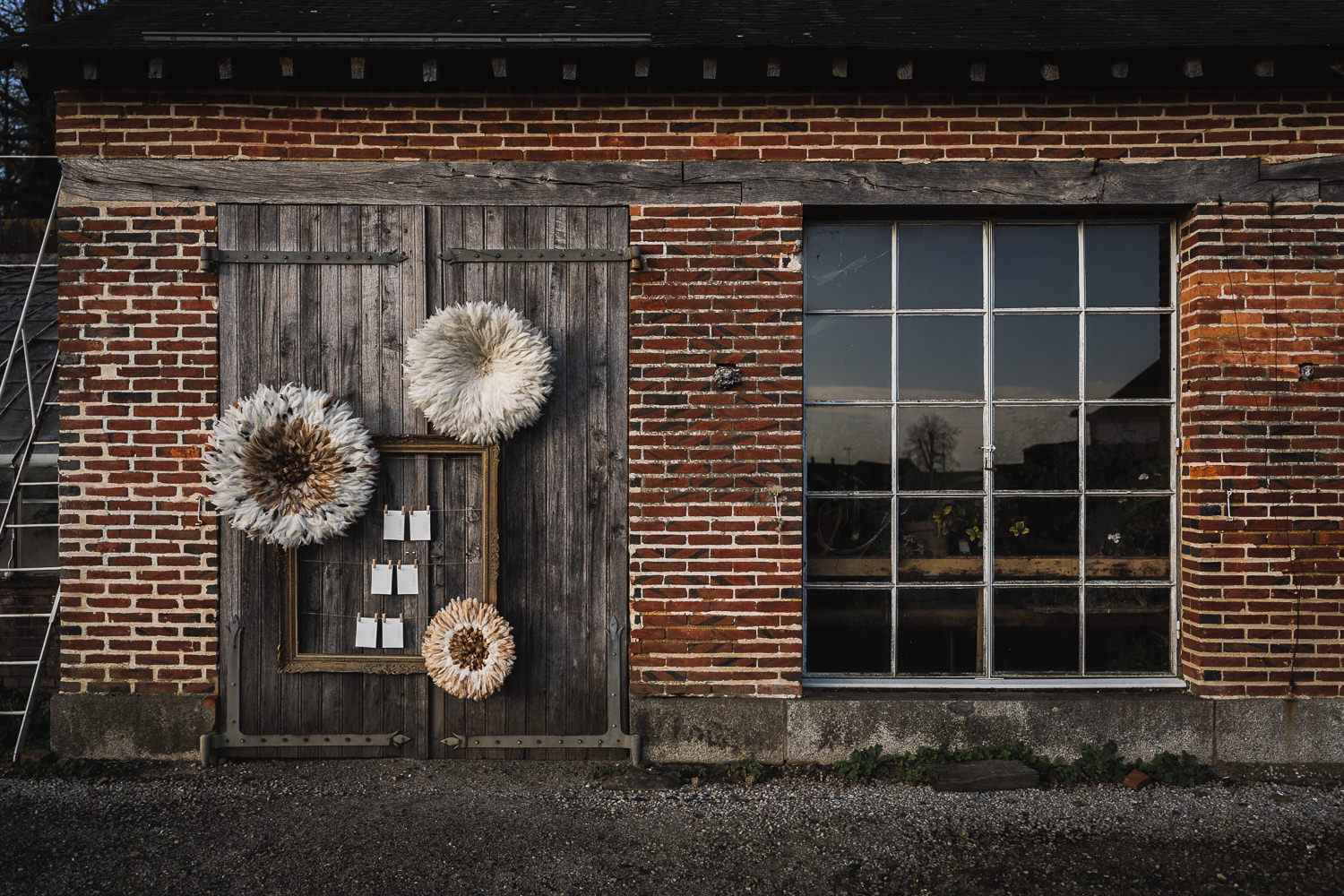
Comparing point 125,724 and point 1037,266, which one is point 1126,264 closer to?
point 1037,266

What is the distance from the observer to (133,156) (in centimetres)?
406

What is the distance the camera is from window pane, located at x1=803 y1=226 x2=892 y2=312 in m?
4.32

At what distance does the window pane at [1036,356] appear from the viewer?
4.30 m

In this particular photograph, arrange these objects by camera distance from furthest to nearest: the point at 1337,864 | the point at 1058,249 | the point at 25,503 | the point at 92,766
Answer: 1. the point at 25,503
2. the point at 1058,249
3. the point at 92,766
4. the point at 1337,864

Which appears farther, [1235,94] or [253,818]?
[1235,94]

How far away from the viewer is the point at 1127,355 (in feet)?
14.1

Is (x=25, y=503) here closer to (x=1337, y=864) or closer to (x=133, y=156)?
(x=133, y=156)

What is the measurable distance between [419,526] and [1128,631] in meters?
4.16

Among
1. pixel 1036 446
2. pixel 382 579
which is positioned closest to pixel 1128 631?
pixel 1036 446

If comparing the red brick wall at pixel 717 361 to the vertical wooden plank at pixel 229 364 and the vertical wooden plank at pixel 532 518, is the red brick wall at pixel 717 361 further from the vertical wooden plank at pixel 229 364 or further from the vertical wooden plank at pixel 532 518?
the vertical wooden plank at pixel 532 518

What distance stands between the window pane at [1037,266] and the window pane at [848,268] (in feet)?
2.20

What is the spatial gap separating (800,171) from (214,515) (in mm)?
3805

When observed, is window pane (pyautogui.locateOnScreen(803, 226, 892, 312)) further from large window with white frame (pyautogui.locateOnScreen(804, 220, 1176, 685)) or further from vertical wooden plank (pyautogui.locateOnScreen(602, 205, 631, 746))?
vertical wooden plank (pyautogui.locateOnScreen(602, 205, 631, 746))

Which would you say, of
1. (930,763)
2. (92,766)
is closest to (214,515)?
(92,766)
